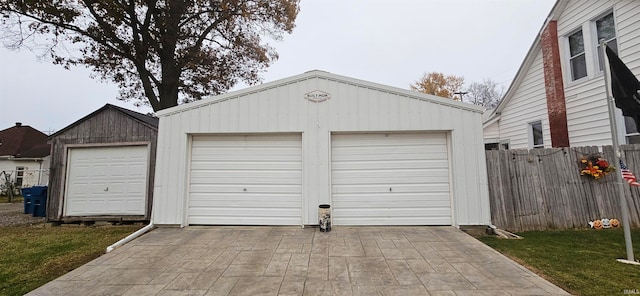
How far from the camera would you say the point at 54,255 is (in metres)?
4.42

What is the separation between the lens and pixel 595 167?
5.37m

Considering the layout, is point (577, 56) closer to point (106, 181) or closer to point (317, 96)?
point (317, 96)

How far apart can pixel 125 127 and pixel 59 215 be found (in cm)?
290

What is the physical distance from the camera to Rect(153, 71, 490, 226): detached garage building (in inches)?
222

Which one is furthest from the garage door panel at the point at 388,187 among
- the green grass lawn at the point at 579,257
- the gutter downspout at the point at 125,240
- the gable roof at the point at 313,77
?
the gutter downspout at the point at 125,240

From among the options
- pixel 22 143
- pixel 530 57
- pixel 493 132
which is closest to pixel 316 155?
pixel 530 57

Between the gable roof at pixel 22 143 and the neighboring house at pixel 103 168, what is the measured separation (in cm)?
1488

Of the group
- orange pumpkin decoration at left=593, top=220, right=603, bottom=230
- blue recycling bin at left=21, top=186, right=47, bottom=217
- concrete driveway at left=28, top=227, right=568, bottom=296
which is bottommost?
concrete driveway at left=28, top=227, right=568, bottom=296

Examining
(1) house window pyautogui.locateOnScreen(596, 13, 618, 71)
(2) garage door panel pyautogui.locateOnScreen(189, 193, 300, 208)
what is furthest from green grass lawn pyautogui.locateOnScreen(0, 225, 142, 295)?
(1) house window pyautogui.locateOnScreen(596, 13, 618, 71)

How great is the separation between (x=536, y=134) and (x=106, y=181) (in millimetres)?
12536

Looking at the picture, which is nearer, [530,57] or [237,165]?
[237,165]

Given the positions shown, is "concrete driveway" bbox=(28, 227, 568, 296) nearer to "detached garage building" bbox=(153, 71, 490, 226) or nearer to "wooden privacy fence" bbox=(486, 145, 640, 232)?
"detached garage building" bbox=(153, 71, 490, 226)

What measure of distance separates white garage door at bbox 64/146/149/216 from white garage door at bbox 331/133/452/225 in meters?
5.18

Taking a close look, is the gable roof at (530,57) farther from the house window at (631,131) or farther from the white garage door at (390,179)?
the white garage door at (390,179)
